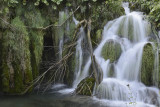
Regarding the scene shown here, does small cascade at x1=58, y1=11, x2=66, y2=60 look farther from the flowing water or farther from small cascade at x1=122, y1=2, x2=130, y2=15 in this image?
small cascade at x1=122, y1=2, x2=130, y2=15

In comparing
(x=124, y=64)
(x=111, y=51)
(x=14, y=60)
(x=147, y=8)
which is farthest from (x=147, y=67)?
(x=14, y=60)

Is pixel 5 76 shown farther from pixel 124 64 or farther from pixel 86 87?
pixel 124 64

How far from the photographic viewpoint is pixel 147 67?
6012 millimetres

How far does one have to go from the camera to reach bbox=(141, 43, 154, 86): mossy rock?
5914 mm

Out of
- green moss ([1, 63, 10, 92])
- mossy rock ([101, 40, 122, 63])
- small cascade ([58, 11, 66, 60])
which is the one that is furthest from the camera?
small cascade ([58, 11, 66, 60])

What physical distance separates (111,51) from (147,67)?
154 centimetres

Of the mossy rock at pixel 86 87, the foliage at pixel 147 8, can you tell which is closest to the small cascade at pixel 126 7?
the foliage at pixel 147 8

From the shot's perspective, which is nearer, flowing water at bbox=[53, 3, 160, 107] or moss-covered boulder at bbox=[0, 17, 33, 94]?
flowing water at bbox=[53, 3, 160, 107]

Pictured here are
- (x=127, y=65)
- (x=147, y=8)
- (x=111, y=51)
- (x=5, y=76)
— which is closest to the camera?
(x=5, y=76)

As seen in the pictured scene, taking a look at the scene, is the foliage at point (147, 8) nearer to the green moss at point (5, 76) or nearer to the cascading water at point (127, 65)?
the cascading water at point (127, 65)

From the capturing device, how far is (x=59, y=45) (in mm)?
7898

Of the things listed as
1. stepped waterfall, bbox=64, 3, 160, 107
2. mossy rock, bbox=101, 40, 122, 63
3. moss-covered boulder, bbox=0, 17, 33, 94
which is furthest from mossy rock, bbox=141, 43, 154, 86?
moss-covered boulder, bbox=0, 17, 33, 94

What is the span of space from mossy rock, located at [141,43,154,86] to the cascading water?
0.14 meters

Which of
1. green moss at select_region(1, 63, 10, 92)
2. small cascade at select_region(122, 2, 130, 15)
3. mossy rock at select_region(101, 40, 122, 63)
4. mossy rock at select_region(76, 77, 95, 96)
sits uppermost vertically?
small cascade at select_region(122, 2, 130, 15)
